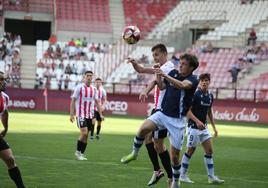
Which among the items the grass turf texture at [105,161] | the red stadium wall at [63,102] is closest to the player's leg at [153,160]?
the grass turf texture at [105,161]

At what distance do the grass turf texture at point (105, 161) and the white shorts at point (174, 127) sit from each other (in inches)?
52.8

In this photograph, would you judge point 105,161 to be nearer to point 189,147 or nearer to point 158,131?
point 189,147

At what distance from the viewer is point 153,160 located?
46.0ft

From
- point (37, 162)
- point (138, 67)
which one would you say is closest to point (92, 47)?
point (37, 162)

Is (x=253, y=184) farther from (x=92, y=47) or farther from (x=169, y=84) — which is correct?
(x=92, y=47)

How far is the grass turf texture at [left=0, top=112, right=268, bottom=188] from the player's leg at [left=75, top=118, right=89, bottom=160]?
11.4 inches

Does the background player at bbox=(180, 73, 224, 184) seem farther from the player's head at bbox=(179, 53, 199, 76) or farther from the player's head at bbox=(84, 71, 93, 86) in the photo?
the player's head at bbox=(84, 71, 93, 86)

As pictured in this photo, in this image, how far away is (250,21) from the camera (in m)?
52.2

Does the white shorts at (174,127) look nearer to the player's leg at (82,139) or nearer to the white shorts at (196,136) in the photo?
the white shorts at (196,136)

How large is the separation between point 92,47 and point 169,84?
4001 cm

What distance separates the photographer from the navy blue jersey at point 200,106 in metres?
14.9

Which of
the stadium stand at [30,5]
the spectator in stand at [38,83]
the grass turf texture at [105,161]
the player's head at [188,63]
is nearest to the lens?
the player's head at [188,63]

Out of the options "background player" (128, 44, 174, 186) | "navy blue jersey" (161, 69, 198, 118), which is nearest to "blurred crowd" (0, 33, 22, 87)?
"background player" (128, 44, 174, 186)

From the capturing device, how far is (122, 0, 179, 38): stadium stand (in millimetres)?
58062
